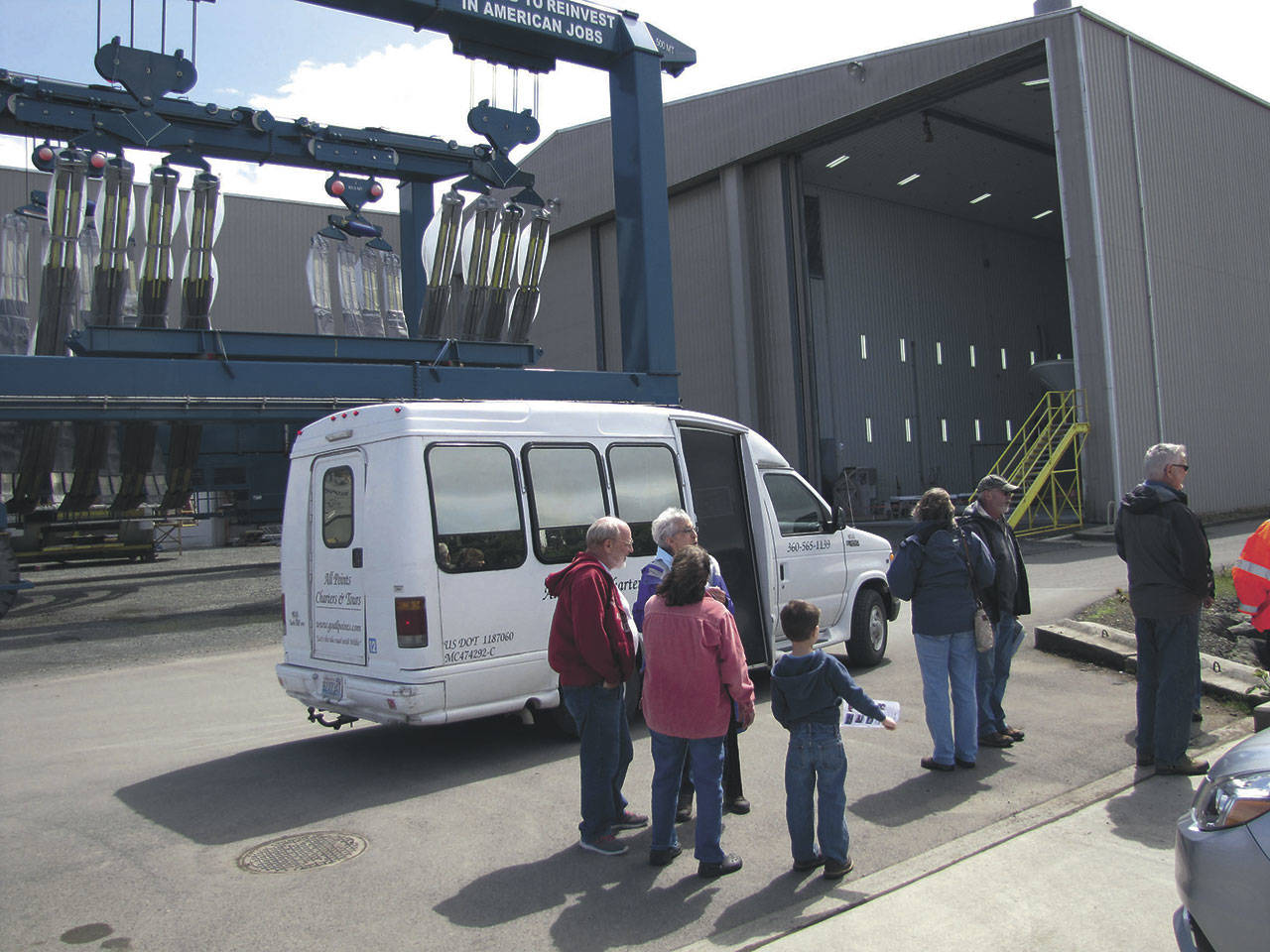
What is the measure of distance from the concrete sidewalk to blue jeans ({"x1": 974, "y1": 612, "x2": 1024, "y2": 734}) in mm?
1240

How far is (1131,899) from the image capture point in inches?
159

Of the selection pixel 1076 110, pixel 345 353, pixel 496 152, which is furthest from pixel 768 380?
pixel 345 353

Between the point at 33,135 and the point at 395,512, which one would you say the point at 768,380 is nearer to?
the point at 33,135

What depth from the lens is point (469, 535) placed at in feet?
21.3

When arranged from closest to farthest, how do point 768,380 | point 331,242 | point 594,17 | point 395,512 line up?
point 395,512, point 594,17, point 331,242, point 768,380

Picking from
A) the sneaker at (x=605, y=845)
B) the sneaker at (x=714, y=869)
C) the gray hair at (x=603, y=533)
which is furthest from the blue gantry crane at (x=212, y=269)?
the sneaker at (x=714, y=869)

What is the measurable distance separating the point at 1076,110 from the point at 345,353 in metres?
16.5

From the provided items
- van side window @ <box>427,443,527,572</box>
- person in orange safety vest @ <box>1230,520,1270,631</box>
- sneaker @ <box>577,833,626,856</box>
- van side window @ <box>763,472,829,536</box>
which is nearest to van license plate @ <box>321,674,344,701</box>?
van side window @ <box>427,443,527,572</box>

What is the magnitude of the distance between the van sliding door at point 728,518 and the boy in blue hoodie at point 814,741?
→ 10.3 feet

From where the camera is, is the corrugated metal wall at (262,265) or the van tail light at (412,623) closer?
the van tail light at (412,623)

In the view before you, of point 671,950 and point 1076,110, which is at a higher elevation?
point 1076,110

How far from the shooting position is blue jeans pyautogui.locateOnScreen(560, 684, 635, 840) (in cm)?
480

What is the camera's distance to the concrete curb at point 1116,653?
7.20 metres

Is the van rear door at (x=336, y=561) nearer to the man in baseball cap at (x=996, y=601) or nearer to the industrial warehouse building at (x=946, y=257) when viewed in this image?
the man in baseball cap at (x=996, y=601)
